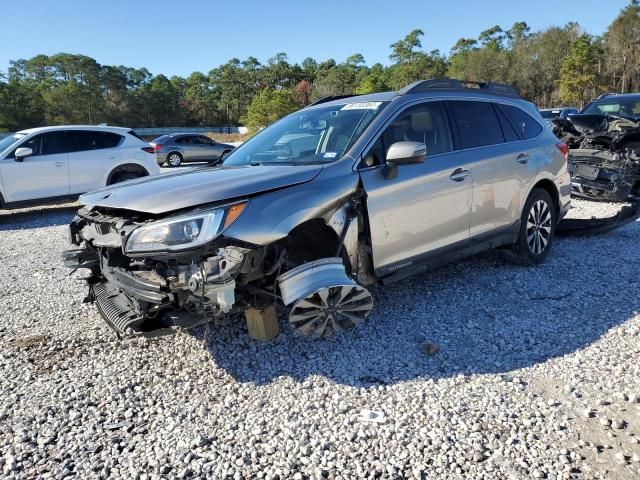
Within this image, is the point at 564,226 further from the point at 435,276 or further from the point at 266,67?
the point at 266,67

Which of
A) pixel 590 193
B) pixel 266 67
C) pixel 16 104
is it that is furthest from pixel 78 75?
pixel 590 193

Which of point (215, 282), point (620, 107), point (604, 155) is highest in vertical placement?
point (620, 107)

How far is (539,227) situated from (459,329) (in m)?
2.10

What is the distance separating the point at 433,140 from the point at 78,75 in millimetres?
90434

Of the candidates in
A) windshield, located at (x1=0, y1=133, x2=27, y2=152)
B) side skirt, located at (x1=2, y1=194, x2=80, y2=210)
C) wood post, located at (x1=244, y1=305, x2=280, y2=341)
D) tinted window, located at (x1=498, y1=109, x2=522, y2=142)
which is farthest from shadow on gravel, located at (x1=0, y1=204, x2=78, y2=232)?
tinted window, located at (x1=498, y1=109, x2=522, y2=142)

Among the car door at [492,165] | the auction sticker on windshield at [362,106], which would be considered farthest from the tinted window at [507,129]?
the auction sticker on windshield at [362,106]

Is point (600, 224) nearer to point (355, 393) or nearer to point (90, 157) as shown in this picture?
point (355, 393)

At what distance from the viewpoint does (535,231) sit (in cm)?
514

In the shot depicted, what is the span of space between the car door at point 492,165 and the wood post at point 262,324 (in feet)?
6.63

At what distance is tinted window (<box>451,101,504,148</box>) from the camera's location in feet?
14.3

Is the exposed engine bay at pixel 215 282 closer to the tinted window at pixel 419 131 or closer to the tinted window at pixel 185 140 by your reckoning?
the tinted window at pixel 419 131

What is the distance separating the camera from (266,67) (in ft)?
309

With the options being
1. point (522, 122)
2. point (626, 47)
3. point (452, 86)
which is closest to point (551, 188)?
point (522, 122)

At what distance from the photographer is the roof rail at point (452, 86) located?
413 centimetres
